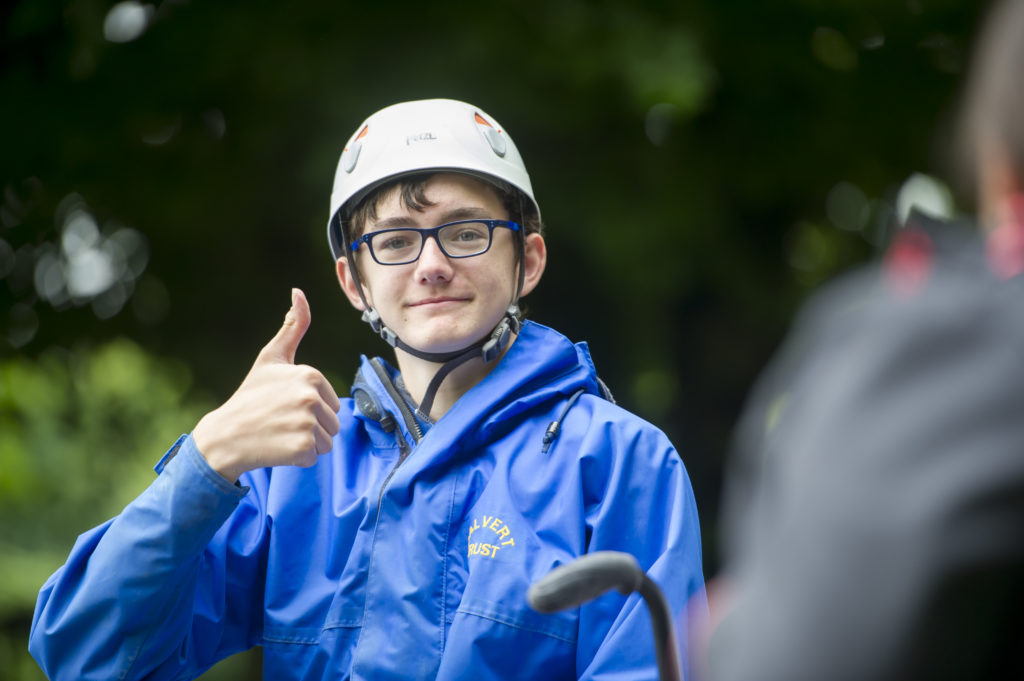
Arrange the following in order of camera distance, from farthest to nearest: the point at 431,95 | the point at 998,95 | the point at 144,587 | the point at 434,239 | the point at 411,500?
the point at 431,95
the point at 434,239
the point at 411,500
the point at 144,587
the point at 998,95

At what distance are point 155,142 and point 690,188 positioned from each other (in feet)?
11.6

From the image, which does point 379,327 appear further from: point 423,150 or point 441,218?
point 423,150

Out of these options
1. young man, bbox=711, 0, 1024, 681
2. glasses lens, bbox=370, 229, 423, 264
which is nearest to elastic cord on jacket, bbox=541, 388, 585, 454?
glasses lens, bbox=370, 229, 423, 264

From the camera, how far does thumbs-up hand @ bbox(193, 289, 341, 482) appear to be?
8.84 feet

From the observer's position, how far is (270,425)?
2.71 metres

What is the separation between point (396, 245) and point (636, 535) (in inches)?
42.1

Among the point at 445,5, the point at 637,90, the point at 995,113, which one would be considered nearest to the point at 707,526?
the point at 637,90

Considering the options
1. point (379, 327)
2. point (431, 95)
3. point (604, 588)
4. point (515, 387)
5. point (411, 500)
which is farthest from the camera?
point (431, 95)

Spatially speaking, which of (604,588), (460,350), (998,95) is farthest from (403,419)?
(998,95)

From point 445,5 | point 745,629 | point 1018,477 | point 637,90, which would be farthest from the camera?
point 445,5

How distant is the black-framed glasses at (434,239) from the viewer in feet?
10.1

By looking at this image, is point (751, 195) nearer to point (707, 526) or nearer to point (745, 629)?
point (707, 526)

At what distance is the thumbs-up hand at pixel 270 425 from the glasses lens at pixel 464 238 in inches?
22.4

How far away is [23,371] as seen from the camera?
723cm
